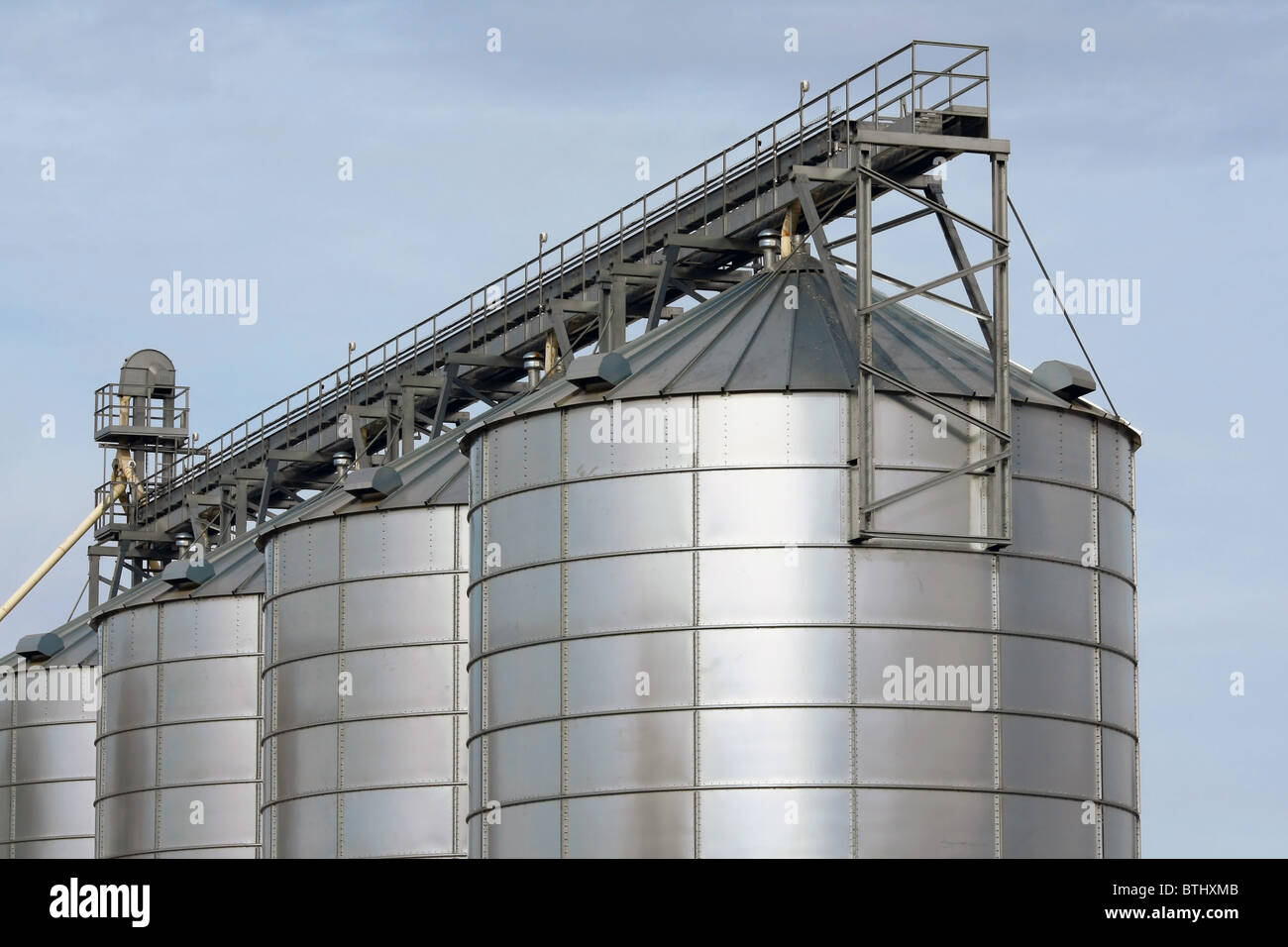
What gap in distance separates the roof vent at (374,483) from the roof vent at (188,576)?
815 cm

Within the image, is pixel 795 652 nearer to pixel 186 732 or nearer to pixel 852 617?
pixel 852 617

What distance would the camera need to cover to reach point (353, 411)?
169 feet

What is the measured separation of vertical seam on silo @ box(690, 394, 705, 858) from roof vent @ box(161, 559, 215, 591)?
18.3 metres

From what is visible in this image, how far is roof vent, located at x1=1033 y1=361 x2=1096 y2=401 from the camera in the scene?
33.9 m

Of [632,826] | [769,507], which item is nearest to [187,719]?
[632,826]

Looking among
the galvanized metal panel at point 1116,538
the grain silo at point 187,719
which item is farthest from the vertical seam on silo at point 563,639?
the grain silo at point 187,719

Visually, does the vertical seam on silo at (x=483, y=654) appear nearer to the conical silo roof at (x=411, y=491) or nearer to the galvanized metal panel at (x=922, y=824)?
the conical silo roof at (x=411, y=491)

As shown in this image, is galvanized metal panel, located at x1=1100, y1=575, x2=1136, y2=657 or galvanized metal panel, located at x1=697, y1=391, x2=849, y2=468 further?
galvanized metal panel, located at x1=1100, y1=575, x2=1136, y2=657

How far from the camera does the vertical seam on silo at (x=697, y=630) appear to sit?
3102 centimetres

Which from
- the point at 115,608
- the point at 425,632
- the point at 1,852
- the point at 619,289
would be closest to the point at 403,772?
the point at 425,632

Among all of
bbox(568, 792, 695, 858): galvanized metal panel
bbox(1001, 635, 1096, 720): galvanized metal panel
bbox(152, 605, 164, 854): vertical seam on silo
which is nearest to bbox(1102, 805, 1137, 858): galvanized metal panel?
bbox(1001, 635, 1096, 720): galvanized metal panel

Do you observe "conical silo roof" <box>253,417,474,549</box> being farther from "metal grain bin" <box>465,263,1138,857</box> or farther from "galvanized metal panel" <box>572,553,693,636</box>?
"galvanized metal panel" <box>572,553,693,636</box>
